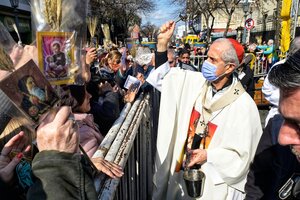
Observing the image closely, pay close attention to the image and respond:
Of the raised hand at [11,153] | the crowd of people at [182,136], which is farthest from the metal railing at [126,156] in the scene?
the raised hand at [11,153]

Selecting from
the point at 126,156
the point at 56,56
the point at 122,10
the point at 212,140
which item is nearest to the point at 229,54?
the point at 212,140

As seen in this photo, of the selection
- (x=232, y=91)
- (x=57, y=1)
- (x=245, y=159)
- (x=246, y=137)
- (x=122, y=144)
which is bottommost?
(x=245, y=159)

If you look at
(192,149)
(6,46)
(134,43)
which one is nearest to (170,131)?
(192,149)

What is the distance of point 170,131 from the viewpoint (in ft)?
9.70

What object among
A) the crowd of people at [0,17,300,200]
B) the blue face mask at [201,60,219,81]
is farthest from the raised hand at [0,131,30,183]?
the blue face mask at [201,60,219,81]

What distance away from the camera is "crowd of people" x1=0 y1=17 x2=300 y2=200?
1108 millimetres

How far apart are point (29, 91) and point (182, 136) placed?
2.09m

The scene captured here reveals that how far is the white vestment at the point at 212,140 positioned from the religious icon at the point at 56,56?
5.58 ft

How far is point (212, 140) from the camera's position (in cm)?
275

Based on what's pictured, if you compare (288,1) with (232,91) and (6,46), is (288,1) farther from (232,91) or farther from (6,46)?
(6,46)

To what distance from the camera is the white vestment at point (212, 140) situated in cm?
263

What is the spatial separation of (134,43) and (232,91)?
12.0ft

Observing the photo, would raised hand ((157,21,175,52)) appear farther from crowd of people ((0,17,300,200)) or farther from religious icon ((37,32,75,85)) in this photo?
religious icon ((37,32,75,85))

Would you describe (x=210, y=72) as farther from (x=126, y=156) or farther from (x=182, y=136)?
(x=126, y=156)
